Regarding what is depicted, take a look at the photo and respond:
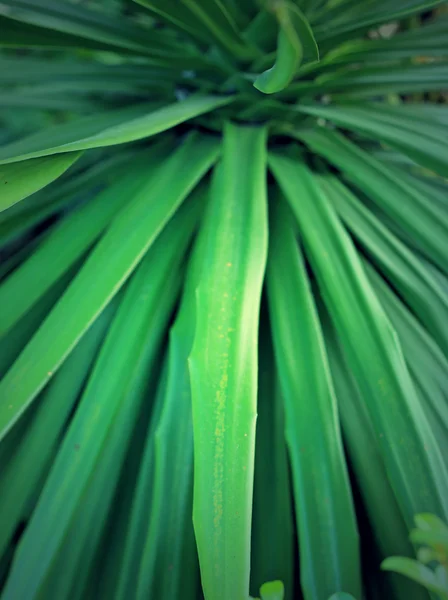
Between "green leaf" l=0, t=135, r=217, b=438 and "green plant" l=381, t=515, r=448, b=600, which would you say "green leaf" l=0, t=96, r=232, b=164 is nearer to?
"green leaf" l=0, t=135, r=217, b=438

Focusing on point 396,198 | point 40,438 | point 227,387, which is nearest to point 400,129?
point 396,198

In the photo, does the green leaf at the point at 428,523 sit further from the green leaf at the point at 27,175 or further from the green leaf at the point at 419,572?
the green leaf at the point at 27,175

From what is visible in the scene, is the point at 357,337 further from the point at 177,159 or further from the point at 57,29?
the point at 57,29

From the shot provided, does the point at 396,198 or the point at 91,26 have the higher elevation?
the point at 91,26

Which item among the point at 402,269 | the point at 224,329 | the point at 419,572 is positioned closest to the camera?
the point at 419,572

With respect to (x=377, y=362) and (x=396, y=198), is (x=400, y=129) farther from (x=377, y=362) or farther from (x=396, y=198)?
(x=377, y=362)

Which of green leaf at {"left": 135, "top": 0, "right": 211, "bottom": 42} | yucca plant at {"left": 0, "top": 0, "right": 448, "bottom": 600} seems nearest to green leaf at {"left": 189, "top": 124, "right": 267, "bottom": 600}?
yucca plant at {"left": 0, "top": 0, "right": 448, "bottom": 600}

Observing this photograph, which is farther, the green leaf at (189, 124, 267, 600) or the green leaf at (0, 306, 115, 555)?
the green leaf at (0, 306, 115, 555)
